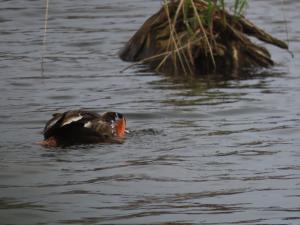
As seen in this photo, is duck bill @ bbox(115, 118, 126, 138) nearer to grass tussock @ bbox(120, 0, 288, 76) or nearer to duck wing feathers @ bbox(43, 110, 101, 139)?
duck wing feathers @ bbox(43, 110, 101, 139)

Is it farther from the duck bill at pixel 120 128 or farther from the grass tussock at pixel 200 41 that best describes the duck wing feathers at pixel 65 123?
the grass tussock at pixel 200 41

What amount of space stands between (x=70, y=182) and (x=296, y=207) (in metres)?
1.85

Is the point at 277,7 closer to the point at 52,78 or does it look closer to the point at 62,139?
the point at 52,78

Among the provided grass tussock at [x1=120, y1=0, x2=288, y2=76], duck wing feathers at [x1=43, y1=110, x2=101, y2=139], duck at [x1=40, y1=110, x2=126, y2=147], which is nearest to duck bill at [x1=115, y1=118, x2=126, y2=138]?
duck at [x1=40, y1=110, x2=126, y2=147]

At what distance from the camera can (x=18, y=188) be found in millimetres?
8945

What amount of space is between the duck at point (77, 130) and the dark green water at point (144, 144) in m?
0.13

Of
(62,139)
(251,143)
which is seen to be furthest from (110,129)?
(251,143)

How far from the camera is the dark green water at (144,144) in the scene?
26.9 feet

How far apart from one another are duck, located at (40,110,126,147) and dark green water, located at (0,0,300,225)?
129 mm

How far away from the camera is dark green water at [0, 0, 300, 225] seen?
26.9ft

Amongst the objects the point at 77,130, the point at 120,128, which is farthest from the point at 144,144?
the point at 77,130

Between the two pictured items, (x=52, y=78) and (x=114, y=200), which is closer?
(x=114, y=200)

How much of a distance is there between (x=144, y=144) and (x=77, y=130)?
→ 0.64 m

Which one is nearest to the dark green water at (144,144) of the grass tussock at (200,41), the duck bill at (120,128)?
the duck bill at (120,128)
